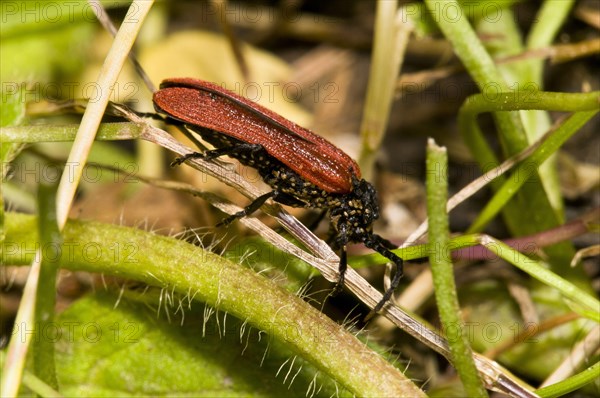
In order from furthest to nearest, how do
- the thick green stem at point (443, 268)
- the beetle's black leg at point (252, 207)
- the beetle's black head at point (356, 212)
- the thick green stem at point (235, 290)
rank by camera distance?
the beetle's black head at point (356, 212) < the beetle's black leg at point (252, 207) < the thick green stem at point (235, 290) < the thick green stem at point (443, 268)

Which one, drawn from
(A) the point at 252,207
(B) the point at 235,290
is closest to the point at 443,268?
(B) the point at 235,290

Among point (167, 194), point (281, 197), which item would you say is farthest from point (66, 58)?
point (281, 197)

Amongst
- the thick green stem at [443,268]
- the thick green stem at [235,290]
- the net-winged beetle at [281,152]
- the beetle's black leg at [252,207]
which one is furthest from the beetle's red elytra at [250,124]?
the thick green stem at [443,268]

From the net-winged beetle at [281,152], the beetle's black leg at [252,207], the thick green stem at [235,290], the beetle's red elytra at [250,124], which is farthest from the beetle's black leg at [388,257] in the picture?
the beetle's black leg at [252,207]

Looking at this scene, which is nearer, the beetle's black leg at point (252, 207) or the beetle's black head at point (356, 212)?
the beetle's black leg at point (252, 207)

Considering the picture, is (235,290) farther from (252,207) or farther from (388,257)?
(388,257)

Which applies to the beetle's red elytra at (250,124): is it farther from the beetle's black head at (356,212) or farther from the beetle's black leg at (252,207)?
the beetle's black leg at (252,207)

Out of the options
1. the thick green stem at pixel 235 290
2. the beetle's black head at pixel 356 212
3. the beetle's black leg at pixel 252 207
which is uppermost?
the beetle's black head at pixel 356 212

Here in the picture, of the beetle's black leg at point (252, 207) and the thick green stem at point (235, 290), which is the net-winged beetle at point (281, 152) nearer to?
the beetle's black leg at point (252, 207)

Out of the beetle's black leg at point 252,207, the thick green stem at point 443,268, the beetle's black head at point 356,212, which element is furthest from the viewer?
the beetle's black head at point 356,212

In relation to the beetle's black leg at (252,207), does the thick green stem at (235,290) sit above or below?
below
